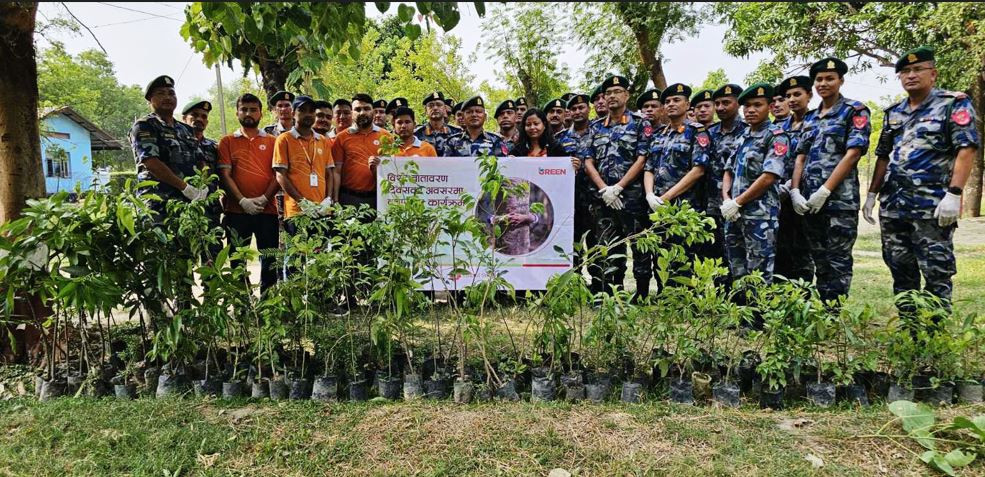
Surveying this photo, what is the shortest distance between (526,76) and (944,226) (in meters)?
10.3

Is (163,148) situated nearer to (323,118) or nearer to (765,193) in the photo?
(323,118)

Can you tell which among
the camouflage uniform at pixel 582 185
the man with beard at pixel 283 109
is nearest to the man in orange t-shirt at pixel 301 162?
the man with beard at pixel 283 109

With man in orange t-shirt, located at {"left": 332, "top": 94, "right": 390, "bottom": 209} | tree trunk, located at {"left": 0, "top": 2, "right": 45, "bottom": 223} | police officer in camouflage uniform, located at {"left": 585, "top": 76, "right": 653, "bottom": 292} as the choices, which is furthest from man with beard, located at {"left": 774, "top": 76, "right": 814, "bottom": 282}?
tree trunk, located at {"left": 0, "top": 2, "right": 45, "bottom": 223}

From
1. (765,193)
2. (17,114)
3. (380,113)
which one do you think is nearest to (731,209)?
(765,193)

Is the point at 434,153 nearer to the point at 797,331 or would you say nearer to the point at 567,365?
the point at 567,365

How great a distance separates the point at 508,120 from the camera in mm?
5395

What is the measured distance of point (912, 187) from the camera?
3477 mm

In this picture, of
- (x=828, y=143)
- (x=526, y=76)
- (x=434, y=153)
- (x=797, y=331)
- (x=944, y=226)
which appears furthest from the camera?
(x=526, y=76)

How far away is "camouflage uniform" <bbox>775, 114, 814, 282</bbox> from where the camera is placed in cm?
427

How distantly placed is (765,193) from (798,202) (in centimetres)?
24

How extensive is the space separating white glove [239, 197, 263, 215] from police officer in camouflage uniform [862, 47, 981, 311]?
450cm

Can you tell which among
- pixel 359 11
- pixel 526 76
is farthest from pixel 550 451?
pixel 526 76

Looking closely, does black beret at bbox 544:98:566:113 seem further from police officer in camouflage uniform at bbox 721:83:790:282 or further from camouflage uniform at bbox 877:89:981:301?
camouflage uniform at bbox 877:89:981:301

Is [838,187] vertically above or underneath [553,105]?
underneath
